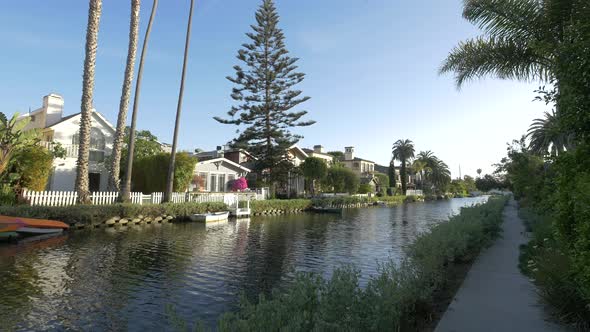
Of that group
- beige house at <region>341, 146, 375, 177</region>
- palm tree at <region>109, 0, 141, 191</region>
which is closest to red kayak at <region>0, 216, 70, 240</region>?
palm tree at <region>109, 0, 141, 191</region>

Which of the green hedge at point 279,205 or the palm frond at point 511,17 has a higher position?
the palm frond at point 511,17

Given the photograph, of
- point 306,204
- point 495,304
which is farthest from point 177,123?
point 495,304

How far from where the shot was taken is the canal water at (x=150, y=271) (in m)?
6.52

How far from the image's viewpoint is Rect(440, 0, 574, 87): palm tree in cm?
1020

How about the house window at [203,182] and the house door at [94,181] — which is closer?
the house door at [94,181]

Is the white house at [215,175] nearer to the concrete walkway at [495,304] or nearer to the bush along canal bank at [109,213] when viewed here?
the bush along canal bank at [109,213]

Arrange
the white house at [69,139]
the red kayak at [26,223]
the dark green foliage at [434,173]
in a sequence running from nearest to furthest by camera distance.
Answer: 1. the red kayak at [26,223]
2. the white house at [69,139]
3. the dark green foliage at [434,173]

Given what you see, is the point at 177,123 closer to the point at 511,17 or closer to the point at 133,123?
the point at 133,123

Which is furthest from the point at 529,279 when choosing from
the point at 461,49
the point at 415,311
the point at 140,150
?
the point at 140,150

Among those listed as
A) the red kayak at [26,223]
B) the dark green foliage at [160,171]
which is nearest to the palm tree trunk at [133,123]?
the dark green foliage at [160,171]

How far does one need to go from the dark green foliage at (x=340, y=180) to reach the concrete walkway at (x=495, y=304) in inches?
1630

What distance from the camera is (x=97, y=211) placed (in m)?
18.4

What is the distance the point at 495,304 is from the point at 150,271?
813 cm

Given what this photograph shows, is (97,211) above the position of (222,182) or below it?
below
